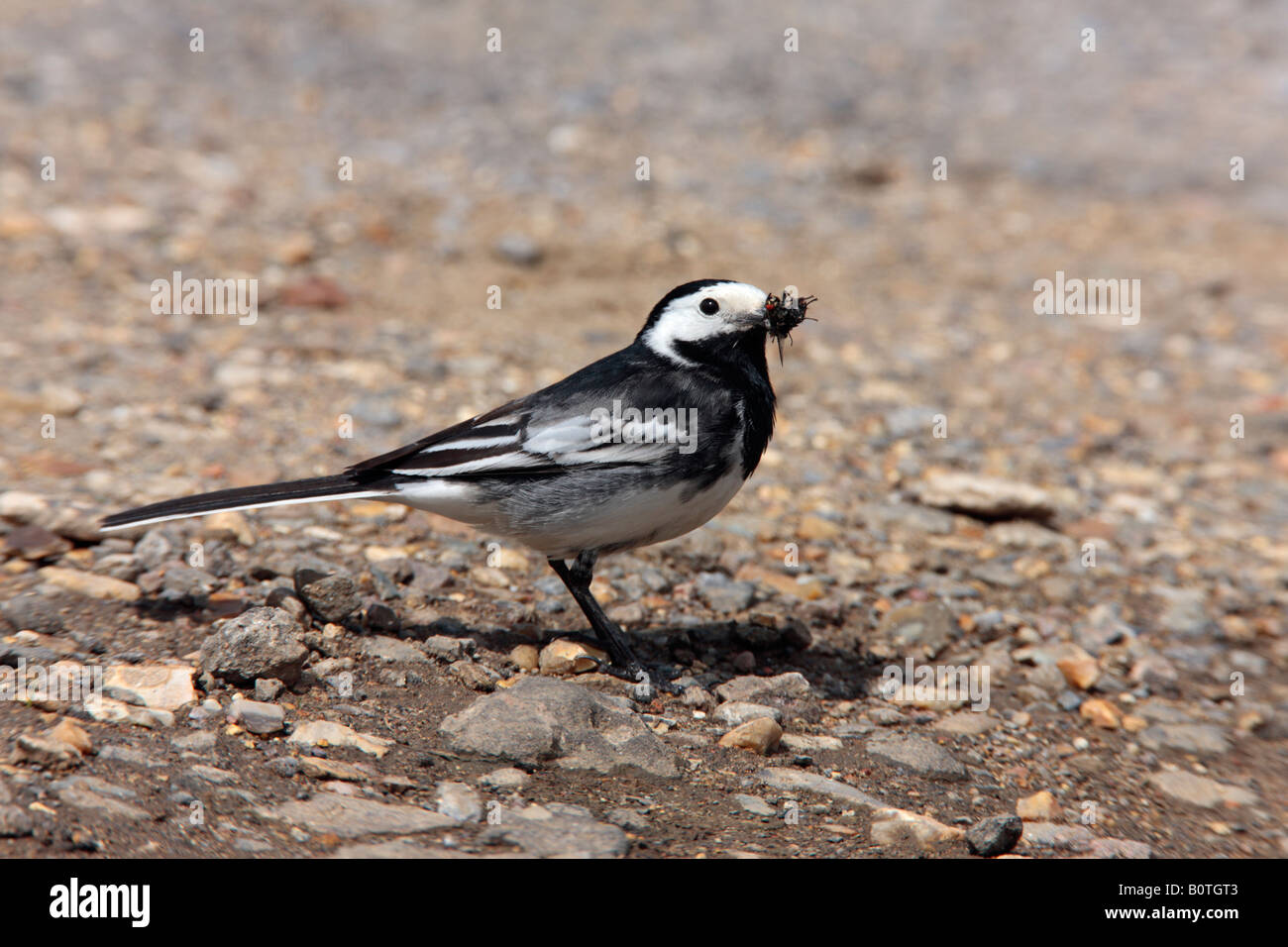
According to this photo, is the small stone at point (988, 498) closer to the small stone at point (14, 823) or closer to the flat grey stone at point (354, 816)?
the flat grey stone at point (354, 816)

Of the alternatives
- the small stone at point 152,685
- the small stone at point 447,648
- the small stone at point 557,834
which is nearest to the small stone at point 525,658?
the small stone at point 447,648

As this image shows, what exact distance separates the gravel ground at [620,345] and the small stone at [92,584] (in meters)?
0.01

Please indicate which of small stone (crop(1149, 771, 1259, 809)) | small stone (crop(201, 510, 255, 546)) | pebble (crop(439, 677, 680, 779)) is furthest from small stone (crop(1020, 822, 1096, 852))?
small stone (crop(201, 510, 255, 546))

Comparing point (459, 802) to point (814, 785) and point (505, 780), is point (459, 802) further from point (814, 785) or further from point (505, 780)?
point (814, 785)

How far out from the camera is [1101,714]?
4484 millimetres

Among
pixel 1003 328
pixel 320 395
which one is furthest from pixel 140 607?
pixel 1003 328

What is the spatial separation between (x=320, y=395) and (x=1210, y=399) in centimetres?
490

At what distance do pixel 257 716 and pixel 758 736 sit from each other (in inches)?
57.6

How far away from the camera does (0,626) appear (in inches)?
158

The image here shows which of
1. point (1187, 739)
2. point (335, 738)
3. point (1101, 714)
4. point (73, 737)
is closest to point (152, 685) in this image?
point (73, 737)

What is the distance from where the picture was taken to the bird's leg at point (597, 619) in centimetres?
423

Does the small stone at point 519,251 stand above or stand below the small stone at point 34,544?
above
